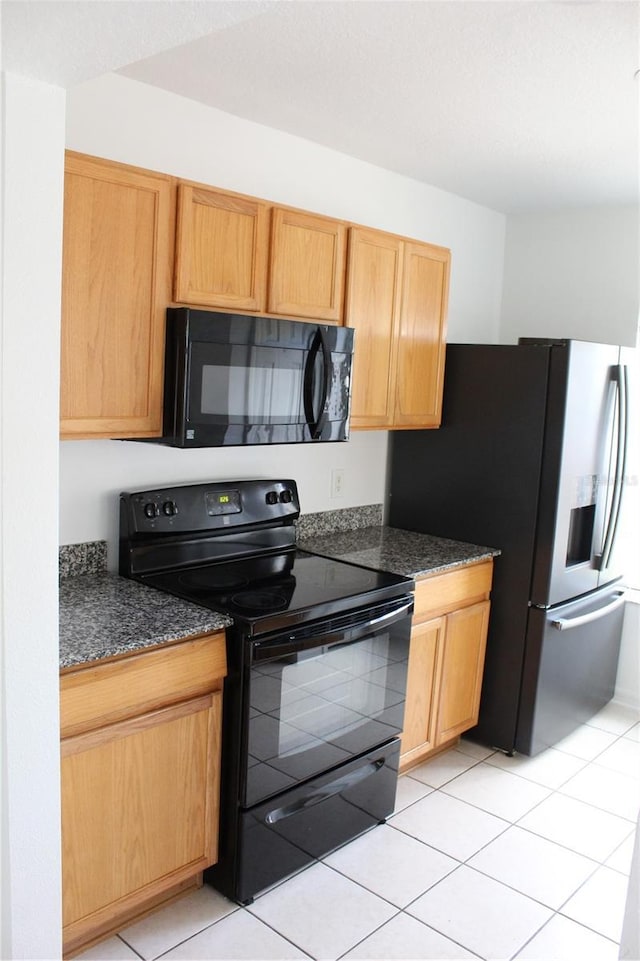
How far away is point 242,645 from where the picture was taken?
217 centimetres

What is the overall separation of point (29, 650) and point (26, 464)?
37 centimetres

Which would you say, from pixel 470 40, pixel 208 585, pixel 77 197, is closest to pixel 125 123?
→ pixel 77 197

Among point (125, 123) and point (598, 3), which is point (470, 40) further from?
point (125, 123)

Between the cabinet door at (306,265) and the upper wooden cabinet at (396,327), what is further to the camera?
the upper wooden cabinet at (396,327)

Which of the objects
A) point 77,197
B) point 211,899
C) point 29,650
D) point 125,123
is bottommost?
point 211,899

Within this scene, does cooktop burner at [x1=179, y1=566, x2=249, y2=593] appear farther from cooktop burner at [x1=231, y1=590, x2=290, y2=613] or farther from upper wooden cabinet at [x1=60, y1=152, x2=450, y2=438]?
upper wooden cabinet at [x1=60, y1=152, x2=450, y2=438]

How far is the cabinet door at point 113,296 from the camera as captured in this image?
6.71ft

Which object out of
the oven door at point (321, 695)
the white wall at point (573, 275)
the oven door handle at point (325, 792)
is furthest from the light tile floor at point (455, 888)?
the white wall at point (573, 275)

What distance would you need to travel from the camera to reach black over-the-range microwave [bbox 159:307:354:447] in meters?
2.26

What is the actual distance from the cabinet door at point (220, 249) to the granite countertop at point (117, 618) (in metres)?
0.87

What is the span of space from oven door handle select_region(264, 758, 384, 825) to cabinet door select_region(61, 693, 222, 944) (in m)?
0.19

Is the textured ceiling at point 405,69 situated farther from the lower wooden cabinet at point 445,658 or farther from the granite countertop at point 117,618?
the lower wooden cabinet at point 445,658

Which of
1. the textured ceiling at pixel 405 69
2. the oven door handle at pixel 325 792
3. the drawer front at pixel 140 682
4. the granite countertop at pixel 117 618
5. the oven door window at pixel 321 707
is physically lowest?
the oven door handle at pixel 325 792

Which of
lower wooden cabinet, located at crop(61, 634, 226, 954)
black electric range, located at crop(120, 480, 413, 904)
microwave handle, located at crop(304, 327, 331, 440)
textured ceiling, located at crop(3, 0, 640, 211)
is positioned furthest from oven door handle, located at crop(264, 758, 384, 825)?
textured ceiling, located at crop(3, 0, 640, 211)
